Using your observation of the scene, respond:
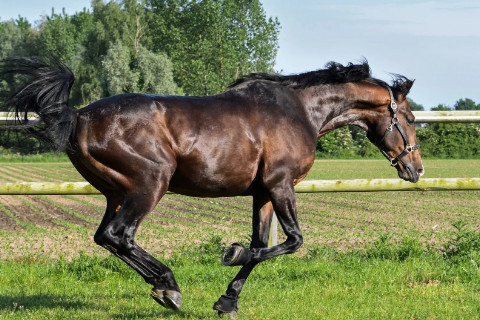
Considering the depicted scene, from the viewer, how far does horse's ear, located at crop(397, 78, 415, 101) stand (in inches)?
231

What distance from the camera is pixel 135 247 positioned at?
4906 mm

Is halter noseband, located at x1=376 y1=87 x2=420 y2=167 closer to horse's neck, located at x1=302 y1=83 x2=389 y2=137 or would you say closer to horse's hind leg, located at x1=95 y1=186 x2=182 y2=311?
horse's neck, located at x1=302 y1=83 x2=389 y2=137

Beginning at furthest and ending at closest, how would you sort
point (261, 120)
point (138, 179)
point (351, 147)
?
point (351, 147)
point (261, 120)
point (138, 179)

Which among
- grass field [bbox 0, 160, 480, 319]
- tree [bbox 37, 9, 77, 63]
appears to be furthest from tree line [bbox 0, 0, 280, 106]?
grass field [bbox 0, 160, 480, 319]

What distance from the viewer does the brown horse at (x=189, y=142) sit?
486 cm

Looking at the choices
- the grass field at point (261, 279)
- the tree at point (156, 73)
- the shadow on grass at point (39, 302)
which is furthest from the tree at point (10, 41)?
the shadow on grass at point (39, 302)

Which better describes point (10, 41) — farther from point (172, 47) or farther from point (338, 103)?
point (338, 103)

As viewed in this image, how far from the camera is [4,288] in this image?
643cm

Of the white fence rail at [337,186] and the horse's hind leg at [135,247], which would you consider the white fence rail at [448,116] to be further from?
the horse's hind leg at [135,247]

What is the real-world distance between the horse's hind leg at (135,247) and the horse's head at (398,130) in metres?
2.08

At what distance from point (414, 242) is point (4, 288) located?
4407 mm

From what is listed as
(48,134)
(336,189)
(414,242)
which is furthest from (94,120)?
(414,242)

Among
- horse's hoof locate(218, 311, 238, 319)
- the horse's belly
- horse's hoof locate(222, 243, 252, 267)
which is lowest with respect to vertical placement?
horse's hoof locate(218, 311, 238, 319)

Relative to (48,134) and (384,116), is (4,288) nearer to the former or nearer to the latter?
(48,134)
